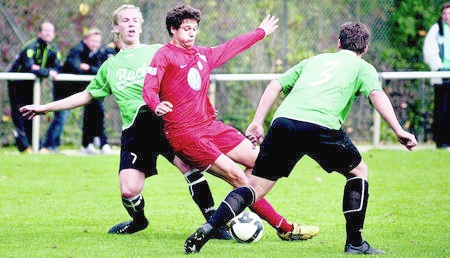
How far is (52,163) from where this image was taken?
13422 mm

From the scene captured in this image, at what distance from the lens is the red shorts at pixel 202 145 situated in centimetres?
758

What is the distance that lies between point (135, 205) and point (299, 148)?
1.80m

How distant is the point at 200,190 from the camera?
8000 millimetres

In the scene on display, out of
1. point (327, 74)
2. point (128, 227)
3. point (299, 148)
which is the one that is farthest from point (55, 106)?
point (327, 74)

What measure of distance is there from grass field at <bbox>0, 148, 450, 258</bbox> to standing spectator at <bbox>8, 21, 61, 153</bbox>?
0.53 meters

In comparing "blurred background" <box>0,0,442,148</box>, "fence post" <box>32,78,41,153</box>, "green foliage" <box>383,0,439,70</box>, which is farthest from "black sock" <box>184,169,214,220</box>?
"green foliage" <box>383,0,439,70</box>

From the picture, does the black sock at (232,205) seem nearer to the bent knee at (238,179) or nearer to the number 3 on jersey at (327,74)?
the bent knee at (238,179)

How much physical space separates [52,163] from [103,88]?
545 centimetres

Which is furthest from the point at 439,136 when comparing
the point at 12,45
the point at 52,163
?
the point at 12,45

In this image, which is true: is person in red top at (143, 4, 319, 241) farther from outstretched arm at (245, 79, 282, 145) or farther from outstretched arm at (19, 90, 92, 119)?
outstretched arm at (19, 90, 92, 119)

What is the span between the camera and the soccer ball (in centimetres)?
768

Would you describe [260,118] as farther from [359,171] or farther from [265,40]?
[265,40]

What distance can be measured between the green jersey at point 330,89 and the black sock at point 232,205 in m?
0.61

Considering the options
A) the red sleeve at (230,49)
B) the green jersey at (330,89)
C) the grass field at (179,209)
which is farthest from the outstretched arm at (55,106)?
the green jersey at (330,89)
